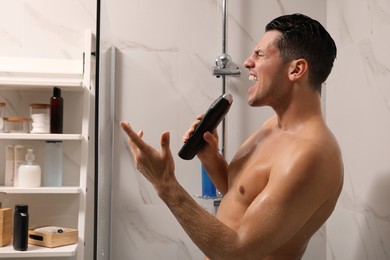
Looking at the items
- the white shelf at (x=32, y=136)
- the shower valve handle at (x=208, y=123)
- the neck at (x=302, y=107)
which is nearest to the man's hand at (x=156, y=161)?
the shower valve handle at (x=208, y=123)

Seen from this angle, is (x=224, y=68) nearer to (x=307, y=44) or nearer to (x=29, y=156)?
(x=307, y=44)

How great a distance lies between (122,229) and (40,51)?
713 mm

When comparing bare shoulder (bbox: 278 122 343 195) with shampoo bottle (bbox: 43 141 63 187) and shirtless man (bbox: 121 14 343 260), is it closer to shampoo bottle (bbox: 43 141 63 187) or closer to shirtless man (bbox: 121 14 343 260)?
shirtless man (bbox: 121 14 343 260)

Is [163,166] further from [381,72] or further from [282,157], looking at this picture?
[381,72]

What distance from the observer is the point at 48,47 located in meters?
1.63

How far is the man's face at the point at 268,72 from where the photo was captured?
3.43 feet

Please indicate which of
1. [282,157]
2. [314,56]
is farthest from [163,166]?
[314,56]

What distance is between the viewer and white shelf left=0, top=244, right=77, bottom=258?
138 cm

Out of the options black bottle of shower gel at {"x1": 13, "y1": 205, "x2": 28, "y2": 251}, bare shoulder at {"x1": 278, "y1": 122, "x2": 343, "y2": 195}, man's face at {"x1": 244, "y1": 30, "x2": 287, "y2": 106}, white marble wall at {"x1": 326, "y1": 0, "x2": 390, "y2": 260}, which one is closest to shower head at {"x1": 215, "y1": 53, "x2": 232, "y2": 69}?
white marble wall at {"x1": 326, "y1": 0, "x2": 390, "y2": 260}

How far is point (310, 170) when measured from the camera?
36.4 inches

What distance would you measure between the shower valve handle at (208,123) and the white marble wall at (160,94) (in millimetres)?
484

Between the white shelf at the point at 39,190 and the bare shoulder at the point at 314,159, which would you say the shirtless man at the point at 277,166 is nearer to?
the bare shoulder at the point at 314,159

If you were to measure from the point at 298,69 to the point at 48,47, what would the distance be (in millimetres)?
997

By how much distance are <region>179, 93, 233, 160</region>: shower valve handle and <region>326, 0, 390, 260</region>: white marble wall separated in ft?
1.47
